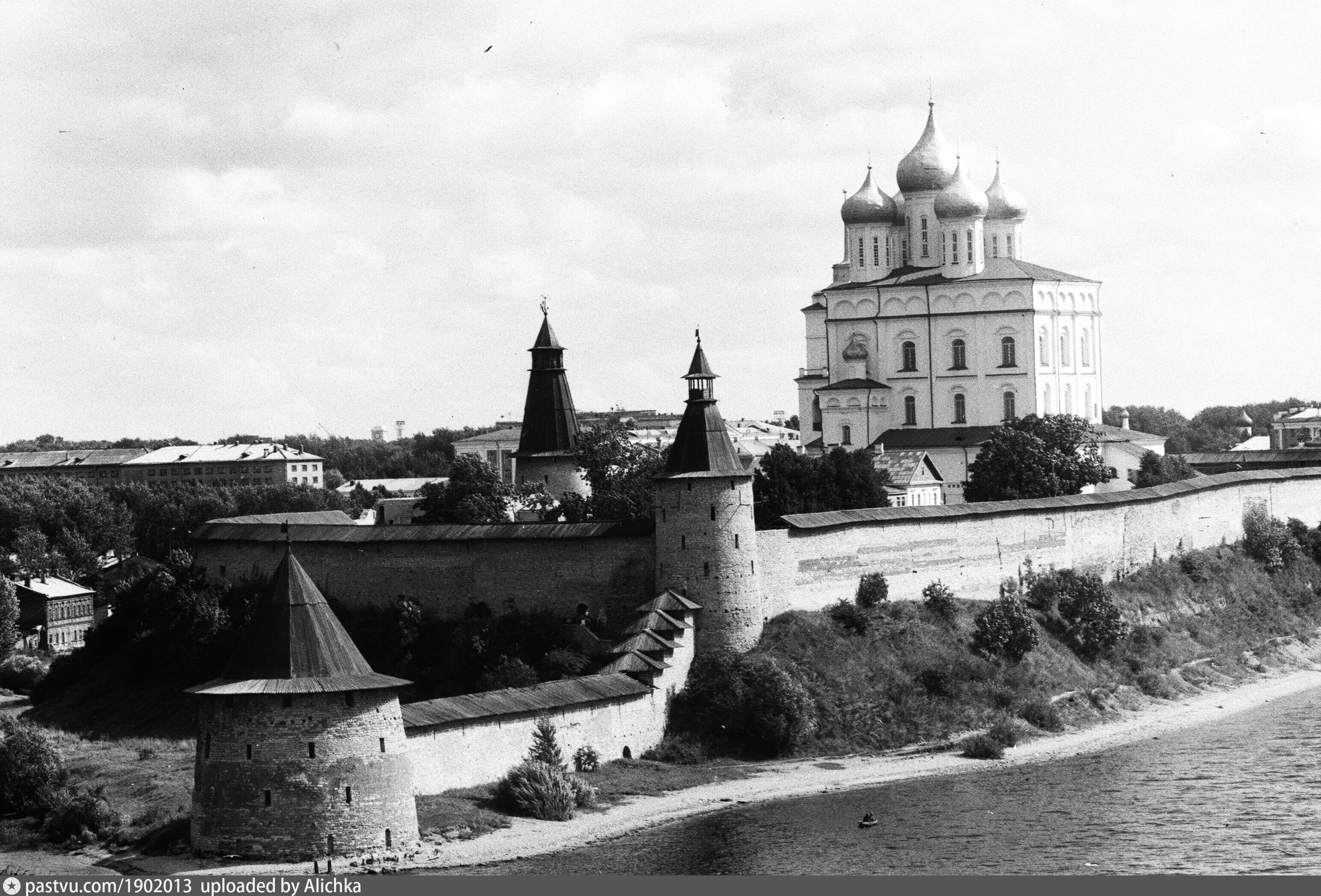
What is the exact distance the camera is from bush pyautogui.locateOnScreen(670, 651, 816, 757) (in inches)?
1366

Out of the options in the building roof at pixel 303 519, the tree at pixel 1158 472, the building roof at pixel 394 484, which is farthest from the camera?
the building roof at pixel 394 484

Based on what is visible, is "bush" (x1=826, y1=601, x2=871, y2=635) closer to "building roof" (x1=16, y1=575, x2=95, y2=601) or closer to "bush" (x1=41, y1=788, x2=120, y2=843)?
"bush" (x1=41, y1=788, x2=120, y2=843)

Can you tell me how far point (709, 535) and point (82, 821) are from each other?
38.1 ft

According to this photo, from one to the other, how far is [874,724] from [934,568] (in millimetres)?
5852

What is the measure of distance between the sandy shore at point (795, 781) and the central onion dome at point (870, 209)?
2454cm

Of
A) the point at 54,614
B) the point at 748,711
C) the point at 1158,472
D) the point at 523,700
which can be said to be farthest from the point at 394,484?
the point at 523,700

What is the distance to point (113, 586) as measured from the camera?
64250 mm

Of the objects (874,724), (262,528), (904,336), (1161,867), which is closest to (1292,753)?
(874,724)

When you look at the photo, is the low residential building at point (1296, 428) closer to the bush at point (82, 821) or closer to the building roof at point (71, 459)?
the building roof at point (71, 459)

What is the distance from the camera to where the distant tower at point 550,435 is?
1859 inches

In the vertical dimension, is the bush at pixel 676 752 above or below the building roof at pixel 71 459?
below

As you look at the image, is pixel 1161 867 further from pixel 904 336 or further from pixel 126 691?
pixel 904 336

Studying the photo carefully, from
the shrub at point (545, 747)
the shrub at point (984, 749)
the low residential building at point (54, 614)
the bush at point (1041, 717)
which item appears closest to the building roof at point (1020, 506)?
the bush at point (1041, 717)

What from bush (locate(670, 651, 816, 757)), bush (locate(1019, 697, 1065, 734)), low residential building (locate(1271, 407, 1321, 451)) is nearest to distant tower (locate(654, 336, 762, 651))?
bush (locate(670, 651, 816, 757))
